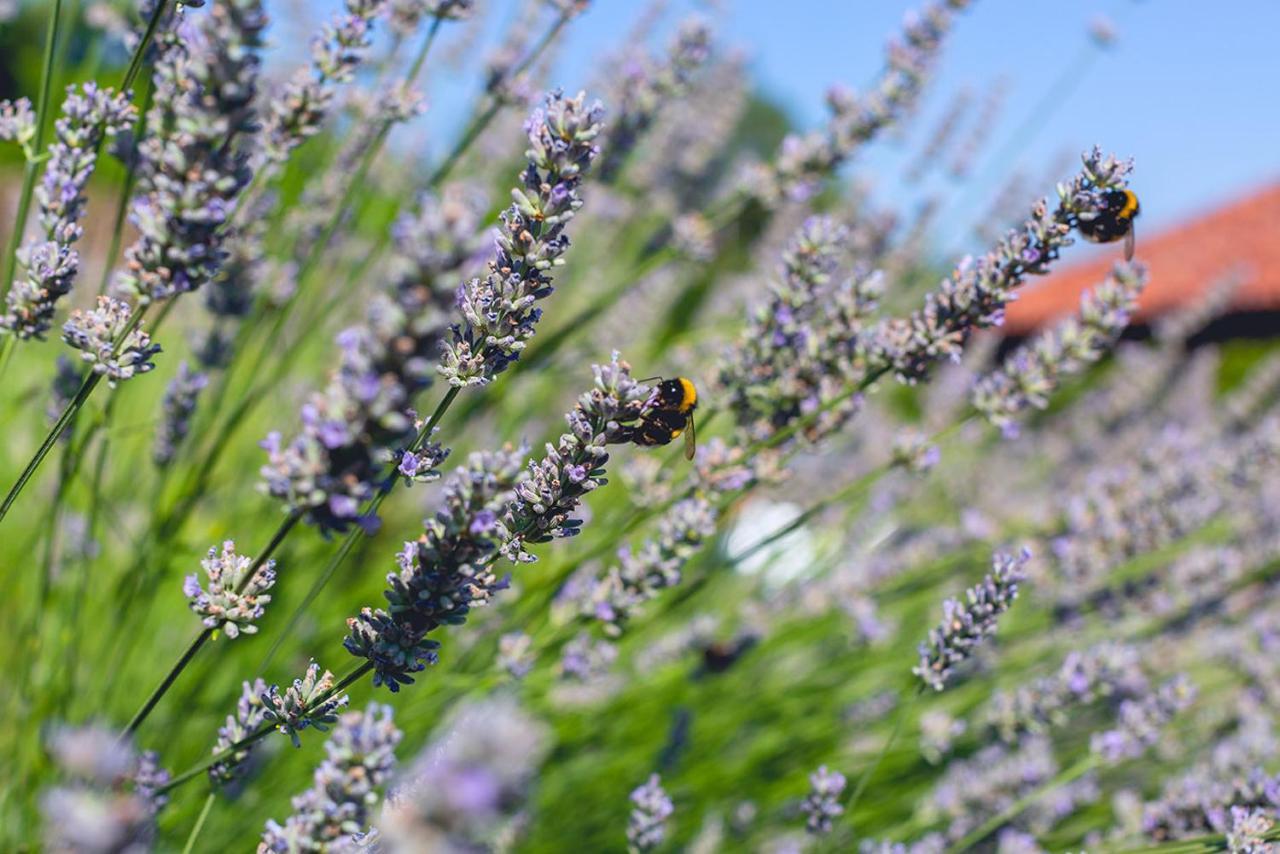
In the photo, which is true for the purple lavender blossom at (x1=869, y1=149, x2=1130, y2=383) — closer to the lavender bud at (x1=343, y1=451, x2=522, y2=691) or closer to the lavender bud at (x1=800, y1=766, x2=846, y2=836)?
the lavender bud at (x1=800, y1=766, x2=846, y2=836)

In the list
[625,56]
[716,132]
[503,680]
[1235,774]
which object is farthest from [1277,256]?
[503,680]

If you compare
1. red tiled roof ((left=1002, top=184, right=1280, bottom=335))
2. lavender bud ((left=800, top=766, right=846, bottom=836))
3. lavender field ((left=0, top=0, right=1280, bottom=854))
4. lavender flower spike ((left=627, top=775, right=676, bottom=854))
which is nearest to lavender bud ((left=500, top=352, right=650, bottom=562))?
lavender field ((left=0, top=0, right=1280, bottom=854))

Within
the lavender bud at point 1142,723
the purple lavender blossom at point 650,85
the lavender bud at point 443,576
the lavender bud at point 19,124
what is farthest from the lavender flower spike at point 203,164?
the lavender bud at point 1142,723

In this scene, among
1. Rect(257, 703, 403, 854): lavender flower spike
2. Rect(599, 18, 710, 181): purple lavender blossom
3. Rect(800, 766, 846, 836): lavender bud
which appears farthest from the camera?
Rect(599, 18, 710, 181): purple lavender blossom

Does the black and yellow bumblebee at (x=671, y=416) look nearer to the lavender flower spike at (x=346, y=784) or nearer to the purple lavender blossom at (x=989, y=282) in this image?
the purple lavender blossom at (x=989, y=282)

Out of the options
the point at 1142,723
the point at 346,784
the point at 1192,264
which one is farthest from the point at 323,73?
the point at 1192,264

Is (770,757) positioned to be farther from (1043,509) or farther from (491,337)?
(491,337)

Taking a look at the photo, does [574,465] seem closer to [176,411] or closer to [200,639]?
[200,639]
